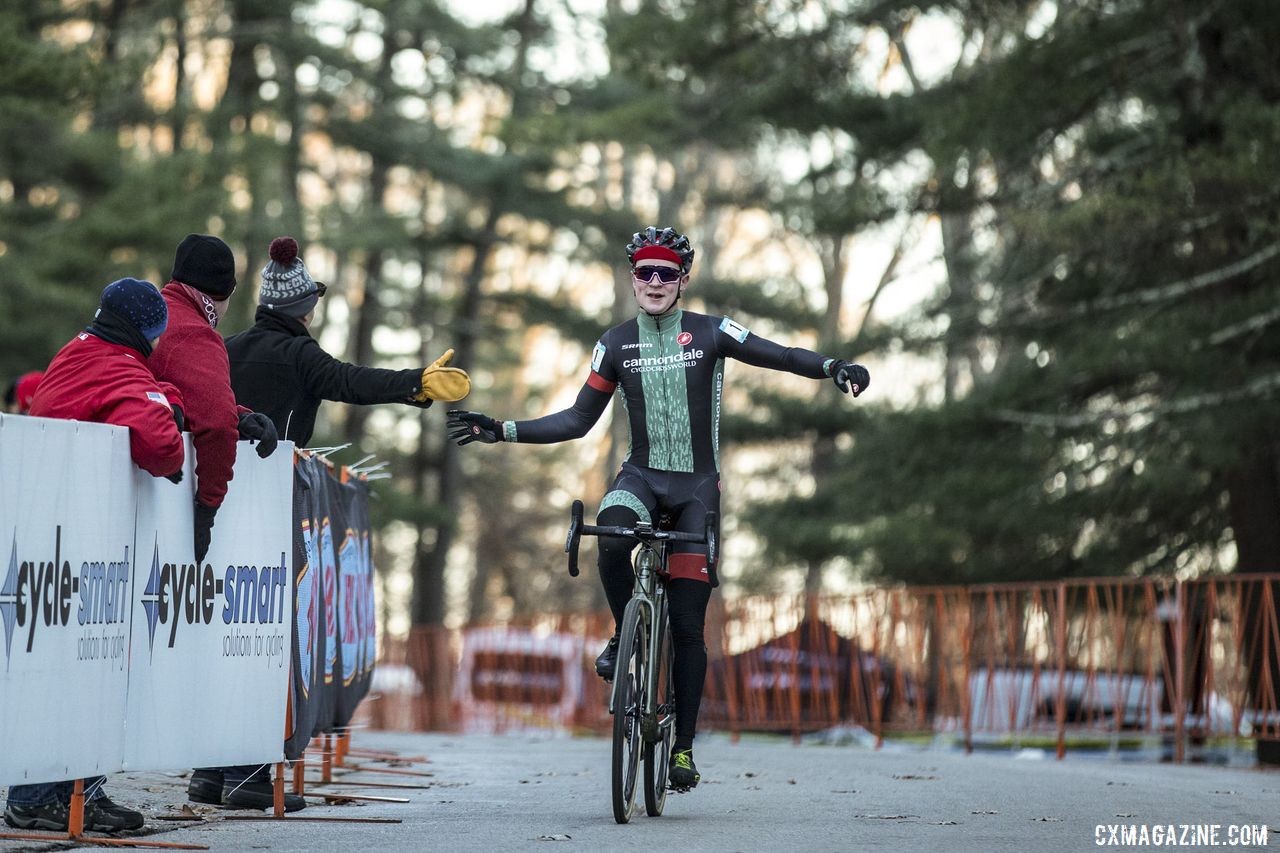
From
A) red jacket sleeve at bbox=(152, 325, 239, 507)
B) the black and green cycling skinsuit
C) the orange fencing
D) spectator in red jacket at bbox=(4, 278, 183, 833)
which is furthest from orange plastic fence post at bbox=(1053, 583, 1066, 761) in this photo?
spectator in red jacket at bbox=(4, 278, 183, 833)

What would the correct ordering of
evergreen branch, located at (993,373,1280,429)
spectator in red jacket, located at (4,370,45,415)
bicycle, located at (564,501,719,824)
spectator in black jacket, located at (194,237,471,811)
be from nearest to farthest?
bicycle, located at (564,501,719,824)
spectator in black jacket, located at (194,237,471,811)
spectator in red jacket, located at (4,370,45,415)
evergreen branch, located at (993,373,1280,429)

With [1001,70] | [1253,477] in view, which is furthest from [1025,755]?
[1001,70]

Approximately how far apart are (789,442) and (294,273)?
1961 cm

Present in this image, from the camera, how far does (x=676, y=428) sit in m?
7.52

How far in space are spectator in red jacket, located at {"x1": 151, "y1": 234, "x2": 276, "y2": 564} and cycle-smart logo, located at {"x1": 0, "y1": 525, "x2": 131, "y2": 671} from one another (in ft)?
1.55

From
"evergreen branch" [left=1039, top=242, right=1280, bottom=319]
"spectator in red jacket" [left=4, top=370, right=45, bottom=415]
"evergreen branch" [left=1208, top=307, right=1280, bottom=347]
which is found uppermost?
"evergreen branch" [left=1039, top=242, right=1280, bottom=319]

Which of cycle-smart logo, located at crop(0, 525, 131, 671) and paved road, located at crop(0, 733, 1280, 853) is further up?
cycle-smart logo, located at crop(0, 525, 131, 671)

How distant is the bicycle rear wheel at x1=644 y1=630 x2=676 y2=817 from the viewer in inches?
281

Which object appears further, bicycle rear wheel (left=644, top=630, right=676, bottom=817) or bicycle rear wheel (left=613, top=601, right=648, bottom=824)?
bicycle rear wheel (left=644, top=630, right=676, bottom=817)

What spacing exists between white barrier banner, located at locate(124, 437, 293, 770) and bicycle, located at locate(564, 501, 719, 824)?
117 cm

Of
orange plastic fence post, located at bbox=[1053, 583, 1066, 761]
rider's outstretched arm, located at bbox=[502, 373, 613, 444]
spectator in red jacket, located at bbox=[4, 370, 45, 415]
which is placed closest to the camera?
rider's outstretched arm, located at bbox=[502, 373, 613, 444]

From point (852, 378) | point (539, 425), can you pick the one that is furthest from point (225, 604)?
point (852, 378)

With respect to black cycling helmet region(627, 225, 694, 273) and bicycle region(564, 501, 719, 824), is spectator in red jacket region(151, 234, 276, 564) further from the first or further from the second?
black cycling helmet region(627, 225, 694, 273)

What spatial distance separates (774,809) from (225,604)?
2.42 m
